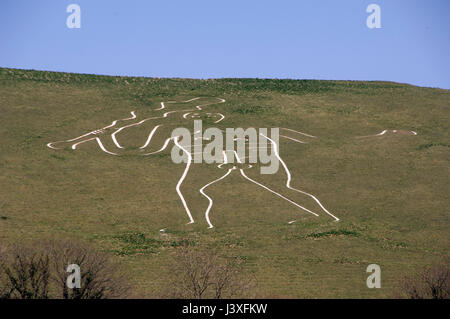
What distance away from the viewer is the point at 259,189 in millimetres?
61469

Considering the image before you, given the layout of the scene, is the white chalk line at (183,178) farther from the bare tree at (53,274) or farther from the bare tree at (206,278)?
the bare tree at (53,274)

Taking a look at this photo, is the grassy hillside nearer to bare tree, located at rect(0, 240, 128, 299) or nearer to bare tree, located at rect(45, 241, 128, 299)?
bare tree, located at rect(45, 241, 128, 299)

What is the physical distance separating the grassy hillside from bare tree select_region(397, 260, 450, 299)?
223cm

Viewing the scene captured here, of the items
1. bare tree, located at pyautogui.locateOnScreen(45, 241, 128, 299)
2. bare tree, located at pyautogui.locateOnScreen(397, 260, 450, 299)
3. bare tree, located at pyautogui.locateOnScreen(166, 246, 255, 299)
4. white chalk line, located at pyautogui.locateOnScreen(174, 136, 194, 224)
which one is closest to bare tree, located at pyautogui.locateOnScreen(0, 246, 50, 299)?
bare tree, located at pyautogui.locateOnScreen(45, 241, 128, 299)

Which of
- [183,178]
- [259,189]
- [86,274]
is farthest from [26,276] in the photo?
[259,189]

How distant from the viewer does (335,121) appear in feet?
279

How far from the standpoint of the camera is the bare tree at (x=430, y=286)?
35062 millimetres

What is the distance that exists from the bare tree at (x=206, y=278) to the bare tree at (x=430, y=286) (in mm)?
9337

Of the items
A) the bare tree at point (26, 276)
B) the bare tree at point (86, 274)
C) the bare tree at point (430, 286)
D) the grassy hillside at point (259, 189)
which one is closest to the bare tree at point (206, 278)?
the grassy hillside at point (259, 189)

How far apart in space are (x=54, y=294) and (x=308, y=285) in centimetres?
1634

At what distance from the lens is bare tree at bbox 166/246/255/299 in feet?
122

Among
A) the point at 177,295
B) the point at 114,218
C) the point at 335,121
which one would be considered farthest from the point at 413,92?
the point at 177,295

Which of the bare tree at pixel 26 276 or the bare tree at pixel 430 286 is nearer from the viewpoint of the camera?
the bare tree at pixel 26 276

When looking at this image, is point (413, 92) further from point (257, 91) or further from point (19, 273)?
point (19, 273)
